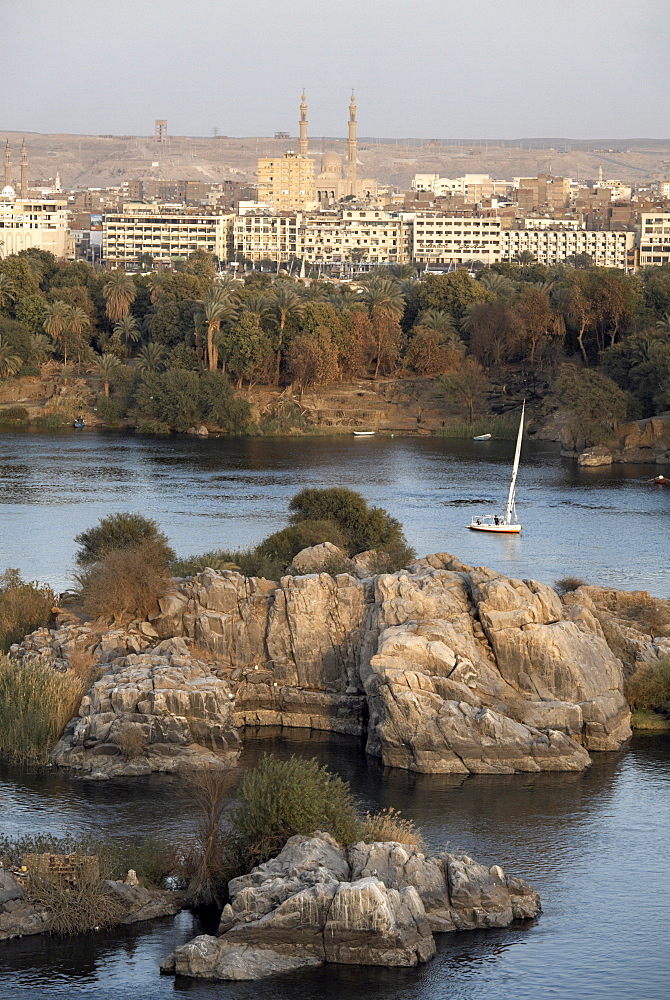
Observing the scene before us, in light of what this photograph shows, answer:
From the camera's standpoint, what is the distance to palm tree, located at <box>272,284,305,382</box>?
2734 inches

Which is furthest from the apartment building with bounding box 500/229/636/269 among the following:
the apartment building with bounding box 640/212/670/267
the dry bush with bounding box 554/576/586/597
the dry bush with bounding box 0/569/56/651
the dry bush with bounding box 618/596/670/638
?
the dry bush with bounding box 0/569/56/651

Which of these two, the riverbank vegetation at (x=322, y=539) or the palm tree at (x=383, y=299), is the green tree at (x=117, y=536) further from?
the palm tree at (x=383, y=299)

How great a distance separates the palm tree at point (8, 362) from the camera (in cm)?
6956

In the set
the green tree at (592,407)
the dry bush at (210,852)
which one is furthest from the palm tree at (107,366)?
the dry bush at (210,852)

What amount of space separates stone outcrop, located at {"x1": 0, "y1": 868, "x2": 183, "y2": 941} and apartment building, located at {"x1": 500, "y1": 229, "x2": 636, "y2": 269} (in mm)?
121844

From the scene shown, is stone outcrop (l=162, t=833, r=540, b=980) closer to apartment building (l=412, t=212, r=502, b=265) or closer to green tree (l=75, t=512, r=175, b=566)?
green tree (l=75, t=512, r=175, b=566)

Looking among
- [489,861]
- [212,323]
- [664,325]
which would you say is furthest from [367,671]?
[212,323]

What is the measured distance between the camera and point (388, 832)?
18.8 metres

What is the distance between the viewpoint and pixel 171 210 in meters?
147

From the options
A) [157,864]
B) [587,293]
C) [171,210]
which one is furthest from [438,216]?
[157,864]

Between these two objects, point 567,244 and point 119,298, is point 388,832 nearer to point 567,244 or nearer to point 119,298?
point 119,298

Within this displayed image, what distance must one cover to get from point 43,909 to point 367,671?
27.9 feet

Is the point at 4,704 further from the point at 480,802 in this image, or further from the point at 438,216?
the point at 438,216

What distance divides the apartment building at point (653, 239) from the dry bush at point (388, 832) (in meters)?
119
